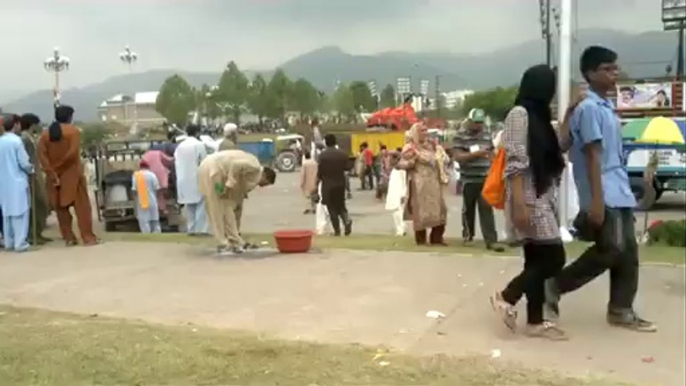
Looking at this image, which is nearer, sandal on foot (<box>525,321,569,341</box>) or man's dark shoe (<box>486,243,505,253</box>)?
sandal on foot (<box>525,321,569,341</box>)

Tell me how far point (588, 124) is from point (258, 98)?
92.6 meters

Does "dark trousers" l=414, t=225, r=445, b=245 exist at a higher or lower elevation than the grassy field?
lower

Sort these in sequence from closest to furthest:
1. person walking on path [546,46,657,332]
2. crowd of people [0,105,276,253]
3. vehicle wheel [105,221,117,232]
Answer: person walking on path [546,46,657,332]
crowd of people [0,105,276,253]
vehicle wheel [105,221,117,232]

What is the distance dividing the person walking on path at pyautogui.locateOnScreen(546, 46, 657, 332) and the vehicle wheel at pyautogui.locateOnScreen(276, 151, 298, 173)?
3742 centimetres

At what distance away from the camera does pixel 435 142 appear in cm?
1061

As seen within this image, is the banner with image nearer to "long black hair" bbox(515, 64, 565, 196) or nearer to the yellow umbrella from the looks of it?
the yellow umbrella

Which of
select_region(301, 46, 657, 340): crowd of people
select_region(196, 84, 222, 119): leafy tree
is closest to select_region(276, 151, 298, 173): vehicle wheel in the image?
select_region(301, 46, 657, 340): crowd of people

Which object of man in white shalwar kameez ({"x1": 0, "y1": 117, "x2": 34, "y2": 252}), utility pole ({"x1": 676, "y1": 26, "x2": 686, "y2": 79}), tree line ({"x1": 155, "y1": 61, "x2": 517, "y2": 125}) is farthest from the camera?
tree line ({"x1": 155, "y1": 61, "x2": 517, "y2": 125})

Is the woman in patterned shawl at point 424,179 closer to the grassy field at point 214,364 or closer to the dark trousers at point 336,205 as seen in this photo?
the dark trousers at point 336,205

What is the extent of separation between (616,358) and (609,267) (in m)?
0.74

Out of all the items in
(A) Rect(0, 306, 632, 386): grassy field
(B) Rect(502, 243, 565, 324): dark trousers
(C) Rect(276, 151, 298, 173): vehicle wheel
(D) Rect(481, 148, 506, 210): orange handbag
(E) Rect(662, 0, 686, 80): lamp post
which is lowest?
(C) Rect(276, 151, 298, 173): vehicle wheel

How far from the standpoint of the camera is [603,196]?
5.68 m

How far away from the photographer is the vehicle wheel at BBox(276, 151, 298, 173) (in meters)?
43.2

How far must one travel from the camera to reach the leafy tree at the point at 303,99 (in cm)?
10004
